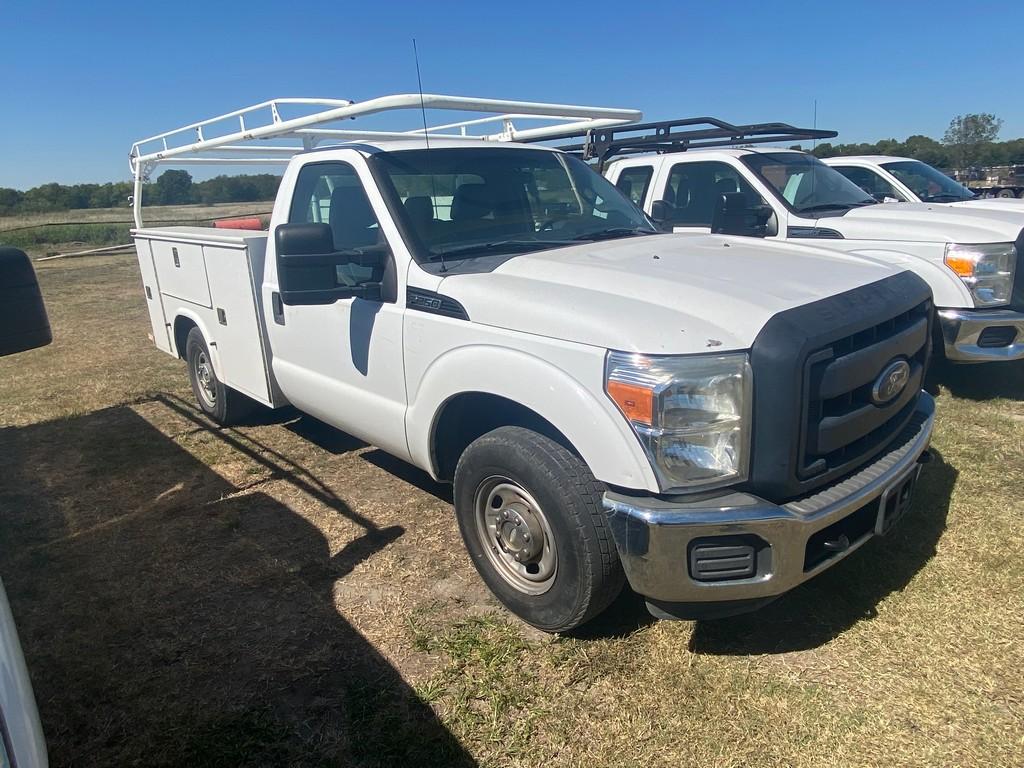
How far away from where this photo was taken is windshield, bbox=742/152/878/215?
6645 millimetres

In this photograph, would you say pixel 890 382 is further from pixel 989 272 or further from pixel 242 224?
pixel 242 224

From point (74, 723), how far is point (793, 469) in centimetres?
278

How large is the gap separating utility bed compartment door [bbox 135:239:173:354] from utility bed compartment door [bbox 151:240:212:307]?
140 millimetres

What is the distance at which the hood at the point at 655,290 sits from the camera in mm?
2484

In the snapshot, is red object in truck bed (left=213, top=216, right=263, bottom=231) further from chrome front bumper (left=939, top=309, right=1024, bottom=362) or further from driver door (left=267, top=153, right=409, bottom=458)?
chrome front bumper (left=939, top=309, right=1024, bottom=362)

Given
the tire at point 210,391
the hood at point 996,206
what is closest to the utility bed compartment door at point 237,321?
the tire at point 210,391

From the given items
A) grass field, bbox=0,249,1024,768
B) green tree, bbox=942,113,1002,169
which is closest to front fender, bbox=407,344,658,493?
grass field, bbox=0,249,1024,768

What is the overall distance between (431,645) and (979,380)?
5.56m

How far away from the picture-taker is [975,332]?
5.32 meters

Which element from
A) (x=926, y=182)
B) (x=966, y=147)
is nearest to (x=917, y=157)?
(x=966, y=147)

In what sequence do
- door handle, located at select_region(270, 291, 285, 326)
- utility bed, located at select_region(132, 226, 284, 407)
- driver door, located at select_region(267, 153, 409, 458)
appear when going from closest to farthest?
driver door, located at select_region(267, 153, 409, 458) < door handle, located at select_region(270, 291, 285, 326) < utility bed, located at select_region(132, 226, 284, 407)

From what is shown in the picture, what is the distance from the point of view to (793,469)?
97.2 inches

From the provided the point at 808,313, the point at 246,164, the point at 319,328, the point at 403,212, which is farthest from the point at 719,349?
the point at 246,164

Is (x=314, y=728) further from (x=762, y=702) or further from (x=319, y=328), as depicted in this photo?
(x=319, y=328)
